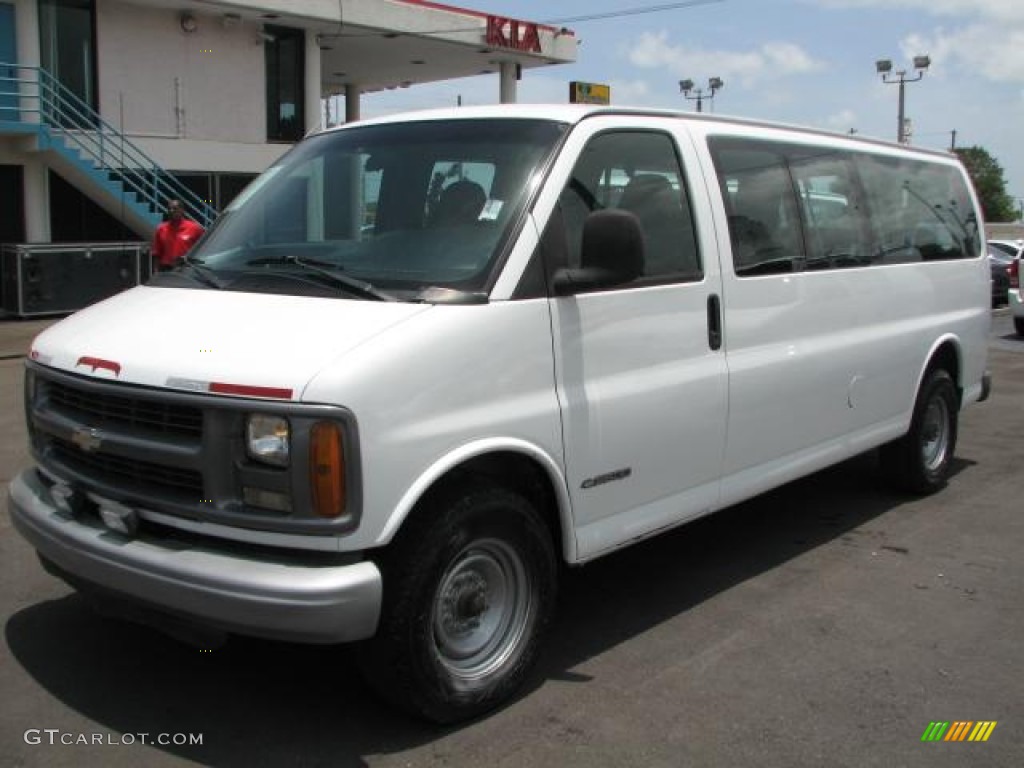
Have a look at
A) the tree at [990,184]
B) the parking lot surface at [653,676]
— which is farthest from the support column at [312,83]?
the tree at [990,184]

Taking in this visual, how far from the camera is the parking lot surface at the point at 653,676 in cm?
342

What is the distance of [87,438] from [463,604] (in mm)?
1419

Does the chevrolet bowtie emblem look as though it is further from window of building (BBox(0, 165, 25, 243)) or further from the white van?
window of building (BBox(0, 165, 25, 243))

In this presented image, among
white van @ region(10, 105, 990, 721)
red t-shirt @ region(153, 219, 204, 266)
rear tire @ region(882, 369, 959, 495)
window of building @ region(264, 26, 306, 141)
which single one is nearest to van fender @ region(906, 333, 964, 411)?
rear tire @ region(882, 369, 959, 495)

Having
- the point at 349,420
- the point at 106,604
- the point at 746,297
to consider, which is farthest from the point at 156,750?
the point at 746,297

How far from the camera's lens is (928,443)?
22.3ft

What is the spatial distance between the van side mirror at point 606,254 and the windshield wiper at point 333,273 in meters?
0.67

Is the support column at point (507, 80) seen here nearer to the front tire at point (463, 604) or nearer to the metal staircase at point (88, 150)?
the metal staircase at point (88, 150)

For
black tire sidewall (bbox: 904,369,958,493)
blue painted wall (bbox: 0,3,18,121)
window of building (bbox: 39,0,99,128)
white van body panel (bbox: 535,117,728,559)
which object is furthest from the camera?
window of building (bbox: 39,0,99,128)

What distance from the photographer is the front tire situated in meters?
3.29

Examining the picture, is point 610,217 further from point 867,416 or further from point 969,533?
point 969,533

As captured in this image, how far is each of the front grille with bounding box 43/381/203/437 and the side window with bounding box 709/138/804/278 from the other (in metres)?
2.57

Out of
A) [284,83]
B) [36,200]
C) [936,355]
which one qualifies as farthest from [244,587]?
[284,83]

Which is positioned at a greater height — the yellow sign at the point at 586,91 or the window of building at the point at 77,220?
the yellow sign at the point at 586,91
